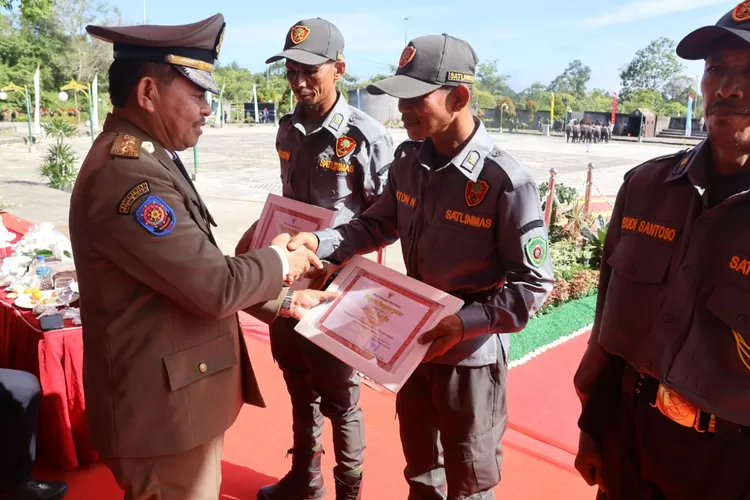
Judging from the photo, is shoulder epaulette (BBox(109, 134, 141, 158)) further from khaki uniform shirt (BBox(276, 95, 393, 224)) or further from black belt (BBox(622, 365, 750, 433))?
black belt (BBox(622, 365, 750, 433))

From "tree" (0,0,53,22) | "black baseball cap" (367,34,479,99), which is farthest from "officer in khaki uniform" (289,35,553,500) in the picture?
"tree" (0,0,53,22)

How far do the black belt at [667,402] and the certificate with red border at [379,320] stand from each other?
1.83ft

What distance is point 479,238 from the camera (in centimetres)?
208

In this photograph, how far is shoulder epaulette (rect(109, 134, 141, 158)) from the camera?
65.7 inches

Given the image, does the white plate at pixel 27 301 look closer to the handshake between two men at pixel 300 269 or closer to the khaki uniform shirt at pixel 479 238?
the handshake between two men at pixel 300 269

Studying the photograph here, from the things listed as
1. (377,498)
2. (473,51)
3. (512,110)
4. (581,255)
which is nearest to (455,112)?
(473,51)

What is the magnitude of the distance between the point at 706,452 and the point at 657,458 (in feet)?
0.48

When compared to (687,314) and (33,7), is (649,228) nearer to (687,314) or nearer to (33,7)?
(687,314)

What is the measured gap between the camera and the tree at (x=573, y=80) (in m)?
102

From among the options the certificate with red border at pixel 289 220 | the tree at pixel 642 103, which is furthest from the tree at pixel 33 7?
the tree at pixel 642 103

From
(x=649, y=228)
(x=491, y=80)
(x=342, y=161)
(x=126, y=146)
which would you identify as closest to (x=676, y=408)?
(x=649, y=228)

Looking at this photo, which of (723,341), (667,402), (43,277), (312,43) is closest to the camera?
(723,341)

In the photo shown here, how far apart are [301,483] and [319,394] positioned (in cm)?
50

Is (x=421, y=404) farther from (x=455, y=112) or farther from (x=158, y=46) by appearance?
(x=158, y=46)
